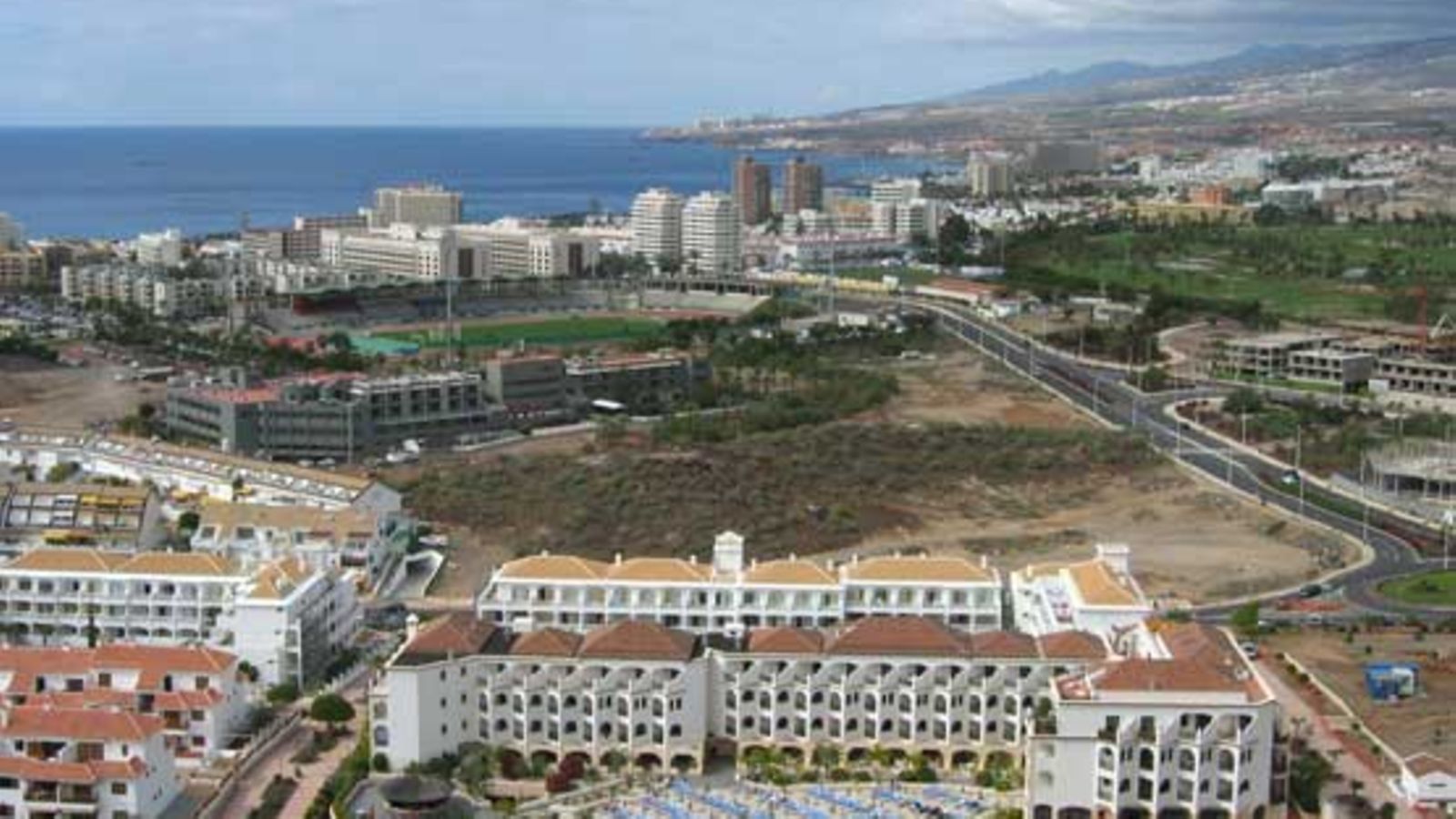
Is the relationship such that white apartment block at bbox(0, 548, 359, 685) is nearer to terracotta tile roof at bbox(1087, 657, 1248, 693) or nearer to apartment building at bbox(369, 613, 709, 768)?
apartment building at bbox(369, 613, 709, 768)

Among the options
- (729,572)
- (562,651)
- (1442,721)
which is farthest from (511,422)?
(1442,721)

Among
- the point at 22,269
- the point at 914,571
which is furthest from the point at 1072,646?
the point at 22,269

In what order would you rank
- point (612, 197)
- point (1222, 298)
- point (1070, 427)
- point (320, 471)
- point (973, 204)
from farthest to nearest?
point (612, 197) → point (973, 204) → point (1222, 298) → point (1070, 427) → point (320, 471)

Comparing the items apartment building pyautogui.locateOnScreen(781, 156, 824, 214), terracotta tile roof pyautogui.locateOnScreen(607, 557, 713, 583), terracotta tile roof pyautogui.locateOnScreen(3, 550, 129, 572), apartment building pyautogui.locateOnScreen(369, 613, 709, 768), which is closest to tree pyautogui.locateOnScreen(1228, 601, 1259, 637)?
terracotta tile roof pyautogui.locateOnScreen(607, 557, 713, 583)

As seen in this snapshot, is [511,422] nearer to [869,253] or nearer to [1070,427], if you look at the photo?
[1070,427]

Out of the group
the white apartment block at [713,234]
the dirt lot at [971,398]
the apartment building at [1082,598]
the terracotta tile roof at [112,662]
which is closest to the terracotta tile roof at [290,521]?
the terracotta tile roof at [112,662]

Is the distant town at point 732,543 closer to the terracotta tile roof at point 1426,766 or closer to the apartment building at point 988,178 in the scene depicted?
the terracotta tile roof at point 1426,766

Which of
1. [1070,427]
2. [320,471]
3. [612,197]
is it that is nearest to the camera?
[320,471]
